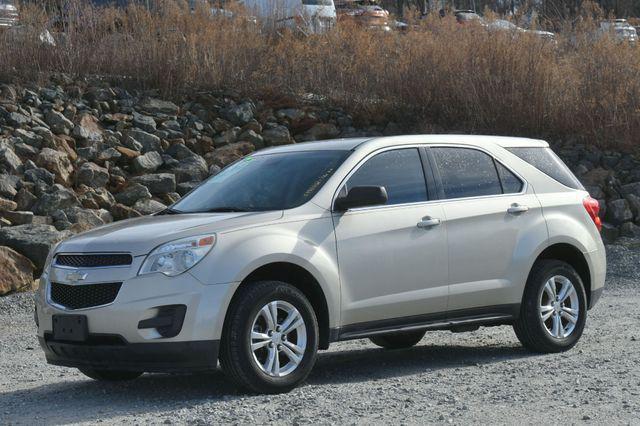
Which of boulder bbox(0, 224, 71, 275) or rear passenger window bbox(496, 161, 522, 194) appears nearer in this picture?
rear passenger window bbox(496, 161, 522, 194)

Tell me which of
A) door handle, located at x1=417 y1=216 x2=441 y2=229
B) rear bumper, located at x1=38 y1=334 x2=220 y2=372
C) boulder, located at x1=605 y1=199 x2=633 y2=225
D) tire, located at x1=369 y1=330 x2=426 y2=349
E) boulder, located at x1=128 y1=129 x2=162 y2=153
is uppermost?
door handle, located at x1=417 y1=216 x2=441 y2=229

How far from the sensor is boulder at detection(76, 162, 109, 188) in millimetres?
16516

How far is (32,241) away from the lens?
13844mm

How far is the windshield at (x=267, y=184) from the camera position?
8.14m

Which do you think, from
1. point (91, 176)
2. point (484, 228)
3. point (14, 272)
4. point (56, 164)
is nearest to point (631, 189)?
point (91, 176)

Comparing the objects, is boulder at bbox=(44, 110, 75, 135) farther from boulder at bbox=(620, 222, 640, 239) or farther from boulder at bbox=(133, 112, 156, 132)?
boulder at bbox=(620, 222, 640, 239)

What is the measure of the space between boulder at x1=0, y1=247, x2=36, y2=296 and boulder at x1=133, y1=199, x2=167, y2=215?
8.75 ft

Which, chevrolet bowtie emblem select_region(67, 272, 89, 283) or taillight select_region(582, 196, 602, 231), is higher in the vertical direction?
chevrolet bowtie emblem select_region(67, 272, 89, 283)

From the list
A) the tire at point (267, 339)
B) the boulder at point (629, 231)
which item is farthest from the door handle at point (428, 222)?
the boulder at point (629, 231)

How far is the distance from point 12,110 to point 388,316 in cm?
1109

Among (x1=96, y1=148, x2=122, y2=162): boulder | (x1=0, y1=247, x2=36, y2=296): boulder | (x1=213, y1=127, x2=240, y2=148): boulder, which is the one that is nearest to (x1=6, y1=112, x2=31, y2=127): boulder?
(x1=96, y1=148, x2=122, y2=162): boulder

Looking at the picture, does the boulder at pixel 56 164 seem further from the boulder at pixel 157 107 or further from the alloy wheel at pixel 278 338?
the alloy wheel at pixel 278 338

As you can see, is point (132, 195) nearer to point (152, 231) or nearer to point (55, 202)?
point (55, 202)

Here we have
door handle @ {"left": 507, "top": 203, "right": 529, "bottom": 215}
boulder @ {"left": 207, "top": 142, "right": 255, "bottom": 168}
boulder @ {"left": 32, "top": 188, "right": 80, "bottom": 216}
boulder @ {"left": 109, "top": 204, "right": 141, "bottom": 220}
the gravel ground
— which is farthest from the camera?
boulder @ {"left": 207, "top": 142, "right": 255, "bottom": 168}
